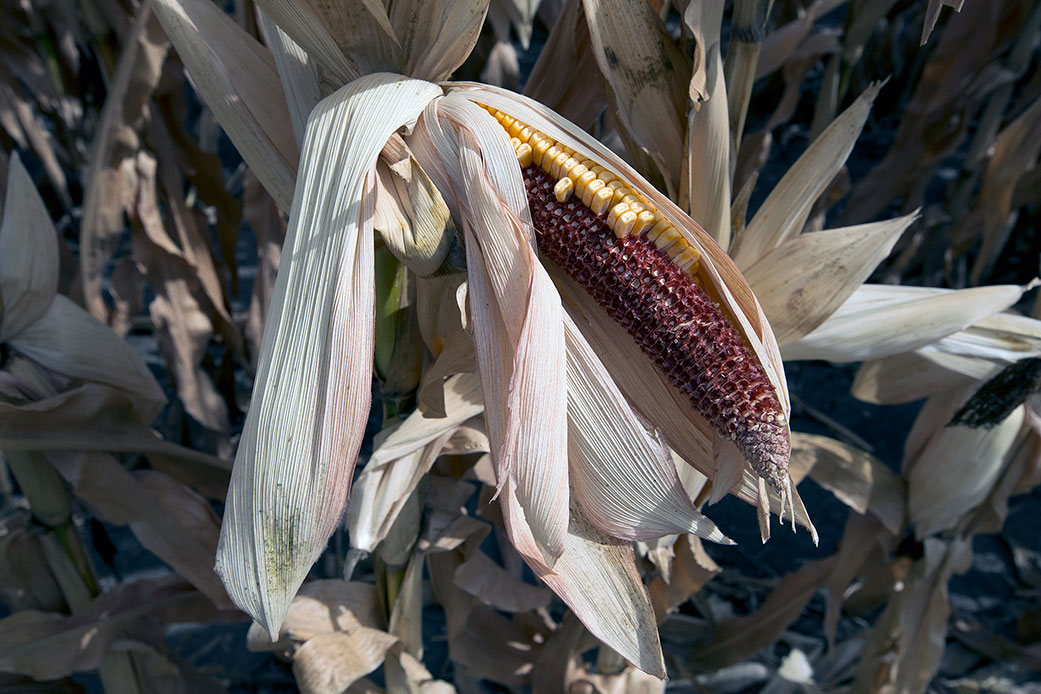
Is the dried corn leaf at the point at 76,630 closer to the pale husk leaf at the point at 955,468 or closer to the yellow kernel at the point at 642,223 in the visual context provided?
the yellow kernel at the point at 642,223

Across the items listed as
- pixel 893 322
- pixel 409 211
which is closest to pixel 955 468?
pixel 893 322

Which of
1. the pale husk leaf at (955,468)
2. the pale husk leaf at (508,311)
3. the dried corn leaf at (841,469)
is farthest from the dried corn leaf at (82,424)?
the pale husk leaf at (955,468)

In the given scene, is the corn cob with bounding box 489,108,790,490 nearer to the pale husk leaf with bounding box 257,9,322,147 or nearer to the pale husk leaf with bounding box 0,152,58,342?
Result: the pale husk leaf with bounding box 257,9,322,147

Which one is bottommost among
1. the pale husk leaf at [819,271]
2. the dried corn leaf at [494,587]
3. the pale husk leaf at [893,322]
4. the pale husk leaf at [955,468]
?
the dried corn leaf at [494,587]

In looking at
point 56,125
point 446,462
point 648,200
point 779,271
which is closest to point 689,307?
point 648,200

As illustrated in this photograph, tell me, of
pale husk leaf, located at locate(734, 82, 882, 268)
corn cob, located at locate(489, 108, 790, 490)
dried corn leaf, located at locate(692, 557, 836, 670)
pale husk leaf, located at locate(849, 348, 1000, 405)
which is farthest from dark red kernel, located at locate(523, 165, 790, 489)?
dried corn leaf, located at locate(692, 557, 836, 670)

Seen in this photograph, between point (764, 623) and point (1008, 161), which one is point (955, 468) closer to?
point (764, 623)
